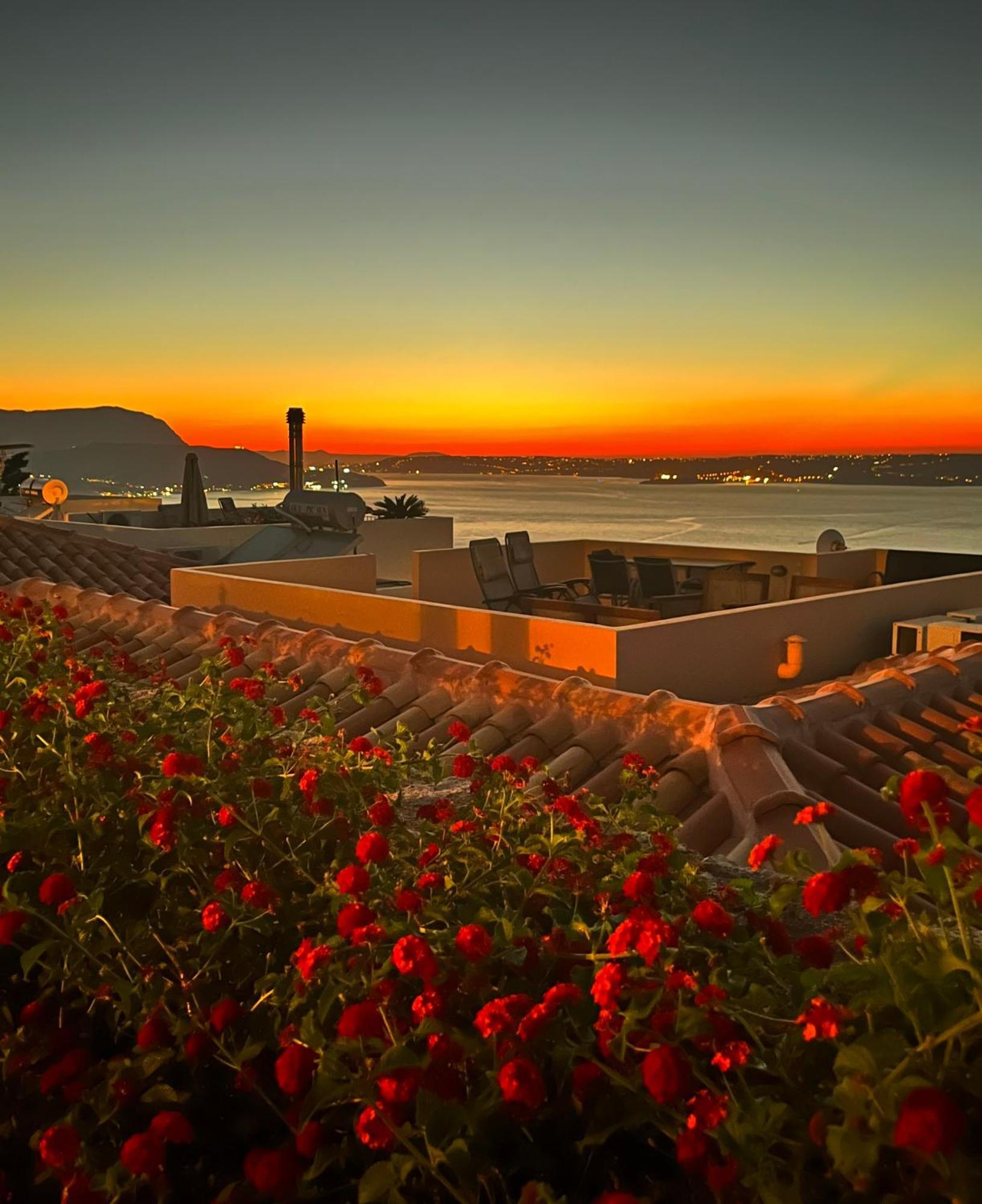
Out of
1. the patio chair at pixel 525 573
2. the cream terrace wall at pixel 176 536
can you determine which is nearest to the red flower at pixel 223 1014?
the patio chair at pixel 525 573

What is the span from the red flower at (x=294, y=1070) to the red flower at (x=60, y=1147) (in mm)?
378

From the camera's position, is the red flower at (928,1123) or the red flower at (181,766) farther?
the red flower at (181,766)

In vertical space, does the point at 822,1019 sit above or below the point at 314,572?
above

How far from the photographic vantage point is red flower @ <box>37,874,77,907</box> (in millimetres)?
2068

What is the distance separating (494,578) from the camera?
13250 mm

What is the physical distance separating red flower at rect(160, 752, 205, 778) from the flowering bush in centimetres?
1

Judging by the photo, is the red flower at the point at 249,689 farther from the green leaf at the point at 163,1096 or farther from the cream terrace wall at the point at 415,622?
the cream terrace wall at the point at 415,622

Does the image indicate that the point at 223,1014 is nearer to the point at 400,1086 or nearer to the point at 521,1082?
the point at 400,1086

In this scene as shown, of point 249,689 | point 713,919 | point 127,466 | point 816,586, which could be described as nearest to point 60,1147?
point 713,919

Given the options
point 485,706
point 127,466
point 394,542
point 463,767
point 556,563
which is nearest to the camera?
point 463,767

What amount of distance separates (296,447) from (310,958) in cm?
3373

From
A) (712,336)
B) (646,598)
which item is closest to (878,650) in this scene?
(646,598)

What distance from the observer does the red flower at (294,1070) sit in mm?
1582

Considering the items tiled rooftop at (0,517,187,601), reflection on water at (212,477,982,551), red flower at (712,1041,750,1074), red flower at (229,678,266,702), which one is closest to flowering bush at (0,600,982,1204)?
red flower at (712,1041,750,1074)
